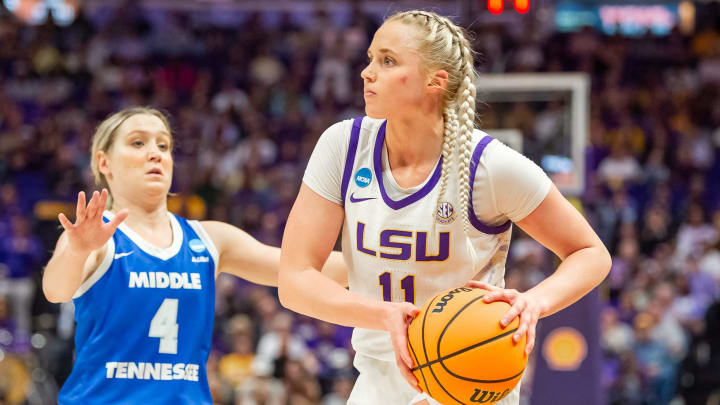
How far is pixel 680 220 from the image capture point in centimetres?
1217

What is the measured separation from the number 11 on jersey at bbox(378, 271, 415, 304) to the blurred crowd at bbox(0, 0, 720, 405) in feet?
16.6

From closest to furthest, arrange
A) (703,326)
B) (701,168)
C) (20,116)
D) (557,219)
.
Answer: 1. (557,219)
2. (703,326)
3. (701,168)
4. (20,116)

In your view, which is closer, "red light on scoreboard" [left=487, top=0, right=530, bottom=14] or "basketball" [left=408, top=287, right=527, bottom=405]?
"basketball" [left=408, top=287, right=527, bottom=405]

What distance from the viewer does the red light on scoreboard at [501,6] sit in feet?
21.1

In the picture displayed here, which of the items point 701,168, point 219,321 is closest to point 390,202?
point 219,321

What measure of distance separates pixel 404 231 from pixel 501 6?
3802mm

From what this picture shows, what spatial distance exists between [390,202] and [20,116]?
12503mm

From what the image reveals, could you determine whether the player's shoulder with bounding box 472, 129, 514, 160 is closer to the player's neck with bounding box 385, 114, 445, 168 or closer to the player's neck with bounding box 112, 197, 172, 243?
the player's neck with bounding box 385, 114, 445, 168

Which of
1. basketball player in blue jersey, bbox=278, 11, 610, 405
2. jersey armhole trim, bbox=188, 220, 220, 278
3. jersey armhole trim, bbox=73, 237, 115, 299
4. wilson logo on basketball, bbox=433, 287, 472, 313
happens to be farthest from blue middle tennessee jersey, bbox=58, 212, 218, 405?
wilson logo on basketball, bbox=433, 287, 472, 313

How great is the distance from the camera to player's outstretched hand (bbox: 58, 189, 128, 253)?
3254 millimetres

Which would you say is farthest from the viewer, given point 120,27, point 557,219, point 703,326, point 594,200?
point 120,27

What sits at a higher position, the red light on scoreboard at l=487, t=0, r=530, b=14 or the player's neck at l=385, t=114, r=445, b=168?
the red light on scoreboard at l=487, t=0, r=530, b=14

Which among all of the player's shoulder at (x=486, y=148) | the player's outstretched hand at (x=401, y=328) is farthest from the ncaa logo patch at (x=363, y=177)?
the player's outstretched hand at (x=401, y=328)

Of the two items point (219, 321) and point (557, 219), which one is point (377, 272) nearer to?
point (557, 219)
